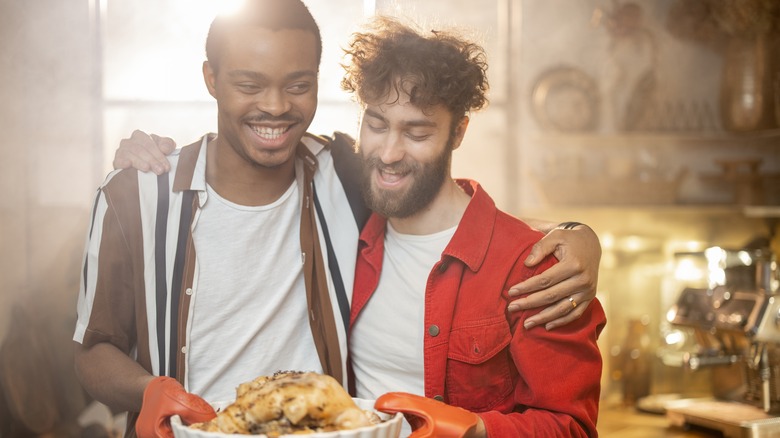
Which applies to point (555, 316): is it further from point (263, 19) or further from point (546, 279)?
point (263, 19)

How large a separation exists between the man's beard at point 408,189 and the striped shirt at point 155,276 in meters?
0.19

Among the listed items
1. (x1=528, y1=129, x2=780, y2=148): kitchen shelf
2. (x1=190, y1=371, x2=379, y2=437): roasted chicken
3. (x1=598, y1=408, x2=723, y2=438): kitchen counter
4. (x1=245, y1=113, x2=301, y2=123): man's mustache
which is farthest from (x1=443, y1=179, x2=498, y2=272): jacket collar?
(x1=528, y1=129, x2=780, y2=148): kitchen shelf

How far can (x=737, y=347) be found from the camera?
268cm

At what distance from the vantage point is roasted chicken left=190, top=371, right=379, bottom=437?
3.55ft

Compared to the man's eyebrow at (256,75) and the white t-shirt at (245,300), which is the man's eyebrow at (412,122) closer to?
the man's eyebrow at (256,75)

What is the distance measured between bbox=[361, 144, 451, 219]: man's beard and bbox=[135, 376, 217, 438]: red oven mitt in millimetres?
607

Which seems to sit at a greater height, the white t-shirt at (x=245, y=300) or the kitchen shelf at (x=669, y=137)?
the kitchen shelf at (x=669, y=137)

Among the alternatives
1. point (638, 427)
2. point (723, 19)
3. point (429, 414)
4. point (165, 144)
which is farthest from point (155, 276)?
point (723, 19)

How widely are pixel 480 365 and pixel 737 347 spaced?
144 centimetres

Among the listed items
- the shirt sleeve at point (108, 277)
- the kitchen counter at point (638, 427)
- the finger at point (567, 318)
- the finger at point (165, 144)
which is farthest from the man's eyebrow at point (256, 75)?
the kitchen counter at point (638, 427)

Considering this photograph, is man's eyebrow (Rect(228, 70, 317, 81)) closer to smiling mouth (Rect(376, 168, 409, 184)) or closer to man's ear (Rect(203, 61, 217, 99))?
man's ear (Rect(203, 61, 217, 99))

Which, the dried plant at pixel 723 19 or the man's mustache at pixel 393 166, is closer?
the man's mustache at pixel 393 166

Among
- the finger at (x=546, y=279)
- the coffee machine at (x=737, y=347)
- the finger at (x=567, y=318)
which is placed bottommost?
the coffee machine at (x=737, y=347)

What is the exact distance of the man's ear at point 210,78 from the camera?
1786 mm
